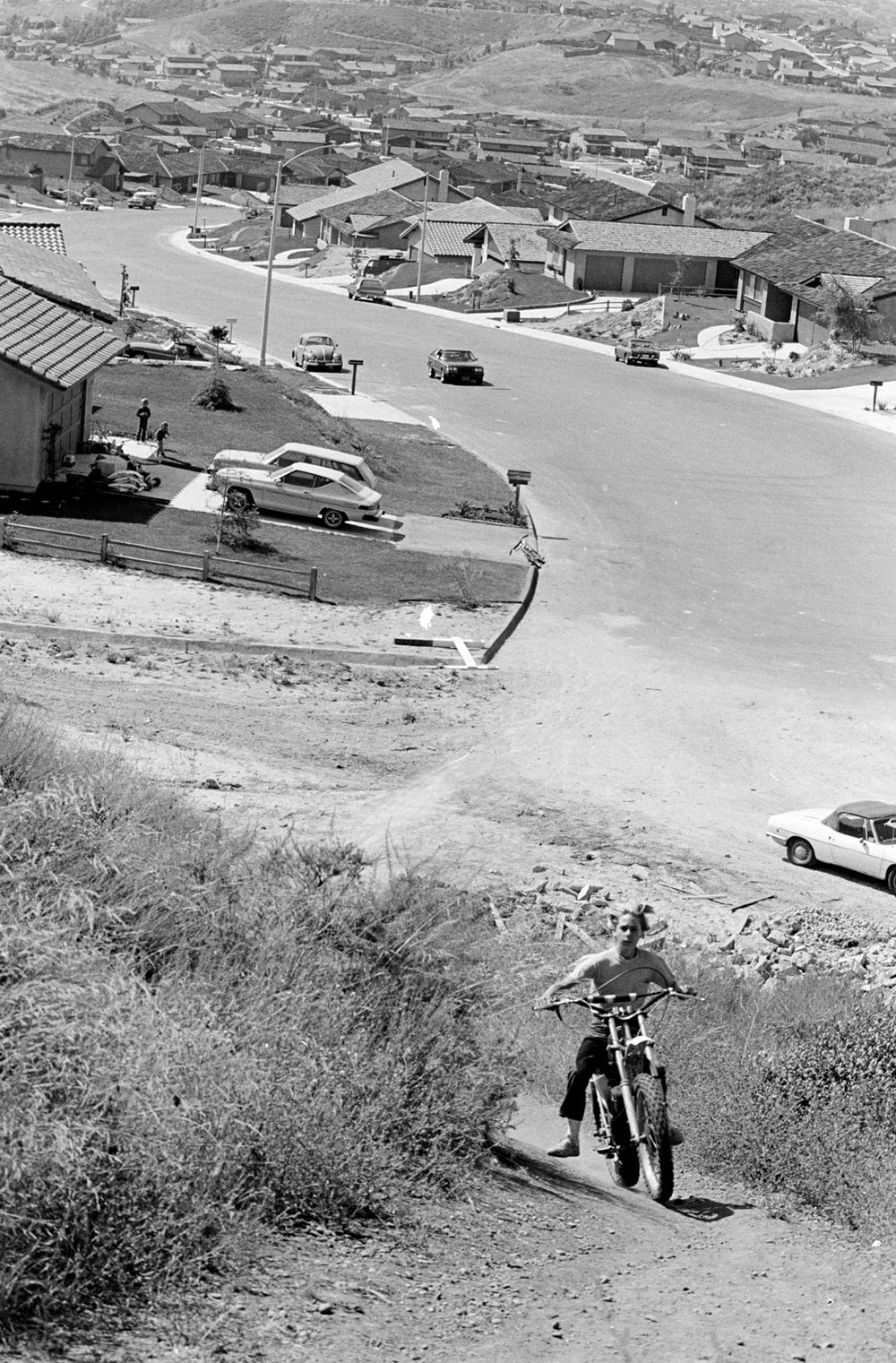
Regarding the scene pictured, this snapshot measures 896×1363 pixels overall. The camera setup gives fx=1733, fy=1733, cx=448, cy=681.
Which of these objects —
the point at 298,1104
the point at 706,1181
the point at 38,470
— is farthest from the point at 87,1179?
the point at 38,470

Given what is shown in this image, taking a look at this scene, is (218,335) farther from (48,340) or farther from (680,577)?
(680,577)

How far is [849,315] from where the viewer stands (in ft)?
240

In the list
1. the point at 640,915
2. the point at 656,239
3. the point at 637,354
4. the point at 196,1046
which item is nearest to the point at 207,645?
the point at 640,915

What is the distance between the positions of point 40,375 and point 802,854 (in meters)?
18.9

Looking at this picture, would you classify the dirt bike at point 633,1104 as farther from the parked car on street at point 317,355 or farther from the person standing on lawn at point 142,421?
the parked car on street at point 317,355

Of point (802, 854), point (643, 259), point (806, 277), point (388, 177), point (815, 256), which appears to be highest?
point (388, 177)

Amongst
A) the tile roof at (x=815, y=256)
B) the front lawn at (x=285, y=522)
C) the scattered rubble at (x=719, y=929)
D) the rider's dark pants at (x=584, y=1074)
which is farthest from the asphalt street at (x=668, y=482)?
the rider's dark pants at (x=584, y=1074)

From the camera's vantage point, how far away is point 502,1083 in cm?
952

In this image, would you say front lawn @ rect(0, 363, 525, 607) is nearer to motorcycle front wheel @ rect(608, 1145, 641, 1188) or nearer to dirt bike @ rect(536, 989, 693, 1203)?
dirt bike @ rect(536, 989, 693, 1203)

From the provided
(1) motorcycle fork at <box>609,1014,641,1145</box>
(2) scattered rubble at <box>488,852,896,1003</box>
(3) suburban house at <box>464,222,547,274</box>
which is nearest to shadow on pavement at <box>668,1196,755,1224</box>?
(1) motorcycle fork at <box>609,1014,641,1145</box>

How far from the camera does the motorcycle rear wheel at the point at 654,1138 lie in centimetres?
909

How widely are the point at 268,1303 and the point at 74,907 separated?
9.85 feet

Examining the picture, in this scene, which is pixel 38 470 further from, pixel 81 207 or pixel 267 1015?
pixel 81 207

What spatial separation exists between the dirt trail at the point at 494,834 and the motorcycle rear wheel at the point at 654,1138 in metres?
0.14
